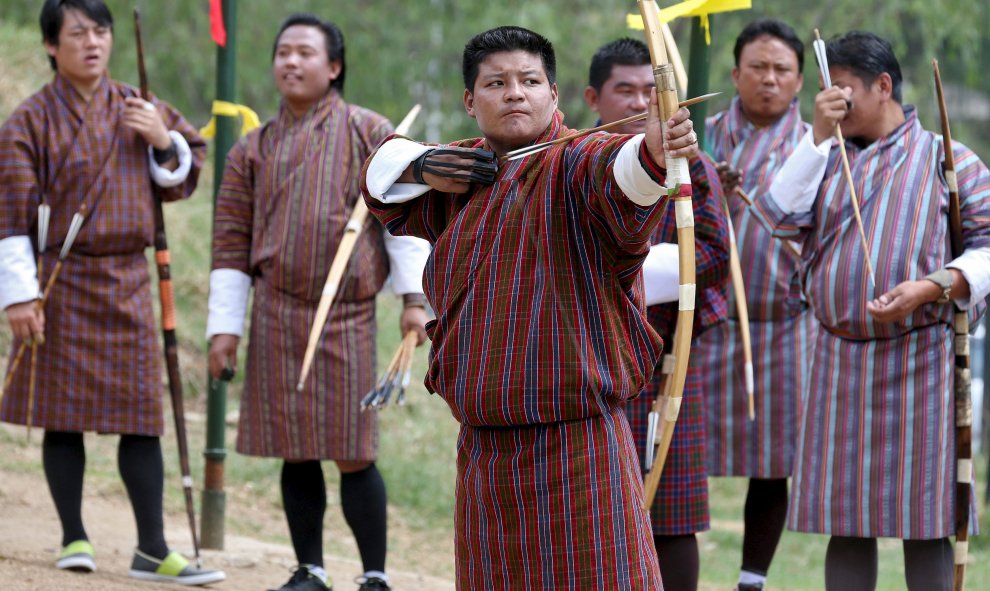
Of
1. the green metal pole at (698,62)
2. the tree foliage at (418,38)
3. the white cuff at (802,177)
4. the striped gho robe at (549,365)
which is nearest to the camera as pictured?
the striped gho robe at (549,365)

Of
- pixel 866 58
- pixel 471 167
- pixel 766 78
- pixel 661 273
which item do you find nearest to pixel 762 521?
pixel 661 273

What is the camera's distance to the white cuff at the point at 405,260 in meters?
4.41

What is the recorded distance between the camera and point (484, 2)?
38.6 ft

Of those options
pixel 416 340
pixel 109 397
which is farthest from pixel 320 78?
pixel 109 397

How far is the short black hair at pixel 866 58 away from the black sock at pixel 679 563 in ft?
4.50

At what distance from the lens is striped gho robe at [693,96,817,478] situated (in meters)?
4.59

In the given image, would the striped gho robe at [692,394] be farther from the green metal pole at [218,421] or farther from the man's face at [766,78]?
the green metal pole at [218,421]

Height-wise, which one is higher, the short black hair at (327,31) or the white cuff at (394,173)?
the short black hair at (327,31)

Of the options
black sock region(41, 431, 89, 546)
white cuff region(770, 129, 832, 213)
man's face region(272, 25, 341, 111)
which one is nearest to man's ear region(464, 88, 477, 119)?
white cuff region(770, 129, 832, 213)

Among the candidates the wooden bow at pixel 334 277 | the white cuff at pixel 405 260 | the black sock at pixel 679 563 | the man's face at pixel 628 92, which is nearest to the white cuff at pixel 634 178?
the man's face at pixel 628 92

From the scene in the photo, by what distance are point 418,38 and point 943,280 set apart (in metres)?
9.36

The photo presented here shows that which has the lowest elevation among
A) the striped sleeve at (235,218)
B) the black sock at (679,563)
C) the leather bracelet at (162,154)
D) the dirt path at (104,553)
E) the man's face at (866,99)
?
the dirt path at (104,553)

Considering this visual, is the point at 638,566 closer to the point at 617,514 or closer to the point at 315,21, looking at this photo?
the point at 617,514

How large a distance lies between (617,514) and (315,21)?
7.87 ft
